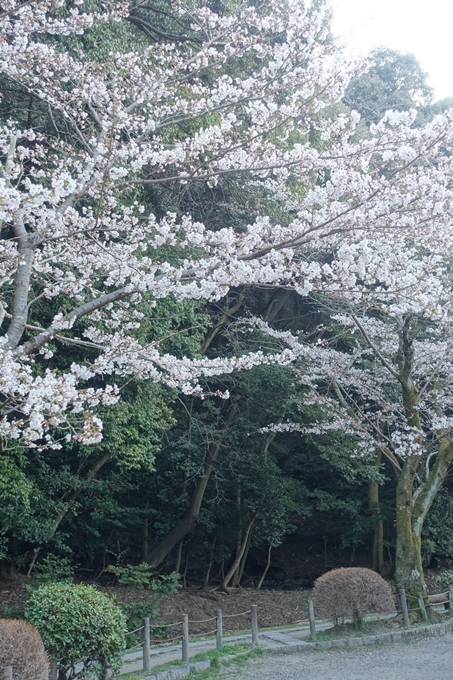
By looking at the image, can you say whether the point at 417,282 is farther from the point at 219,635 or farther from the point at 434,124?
the point at 219,635

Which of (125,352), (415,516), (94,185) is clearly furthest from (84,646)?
(415,516)

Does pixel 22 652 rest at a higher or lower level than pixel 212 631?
higher

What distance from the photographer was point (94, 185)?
493 centimetres

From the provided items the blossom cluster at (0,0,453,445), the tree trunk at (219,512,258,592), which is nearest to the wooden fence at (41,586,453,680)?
the blossom cluster at (0,0,453,445)

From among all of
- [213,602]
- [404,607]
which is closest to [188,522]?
[213,602]

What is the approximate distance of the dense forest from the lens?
4.66 metres

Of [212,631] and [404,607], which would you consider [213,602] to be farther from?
[404,607]

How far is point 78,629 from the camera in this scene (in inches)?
A: 204

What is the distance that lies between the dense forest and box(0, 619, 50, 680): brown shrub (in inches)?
53.8

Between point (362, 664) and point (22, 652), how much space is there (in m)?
4.40

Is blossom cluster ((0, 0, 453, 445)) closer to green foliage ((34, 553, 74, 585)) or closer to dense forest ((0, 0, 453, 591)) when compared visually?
dense forest ((0, 0, 453, 591))

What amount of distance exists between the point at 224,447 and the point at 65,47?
28.2ft

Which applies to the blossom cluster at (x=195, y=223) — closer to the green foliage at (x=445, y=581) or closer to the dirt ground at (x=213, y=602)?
the dirt ground at (x=213, y=602)

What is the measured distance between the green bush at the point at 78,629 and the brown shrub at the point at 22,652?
70cm
